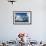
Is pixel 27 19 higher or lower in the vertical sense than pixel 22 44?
higher

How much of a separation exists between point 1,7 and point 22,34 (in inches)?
93.7

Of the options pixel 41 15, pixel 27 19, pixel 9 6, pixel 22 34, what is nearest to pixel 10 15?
pixel 9 6

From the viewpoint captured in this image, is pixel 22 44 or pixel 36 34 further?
pixel 36 34

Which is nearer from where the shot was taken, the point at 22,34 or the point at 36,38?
the point at 22,34

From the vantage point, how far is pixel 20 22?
18.9ft

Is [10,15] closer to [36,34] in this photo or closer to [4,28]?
[4,28]

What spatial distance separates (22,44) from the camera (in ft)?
12.3

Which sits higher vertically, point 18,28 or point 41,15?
point 41,15

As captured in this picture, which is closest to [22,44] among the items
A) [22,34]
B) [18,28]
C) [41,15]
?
[22,34]

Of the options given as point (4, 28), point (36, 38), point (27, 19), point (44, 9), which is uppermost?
point (44, 9)

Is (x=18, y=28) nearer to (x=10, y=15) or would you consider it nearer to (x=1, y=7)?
(x=10, y=15)

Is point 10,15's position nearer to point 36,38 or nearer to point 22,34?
point 36,38

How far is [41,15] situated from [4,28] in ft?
5.40

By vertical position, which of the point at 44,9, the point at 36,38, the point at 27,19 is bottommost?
the point at 36,38
